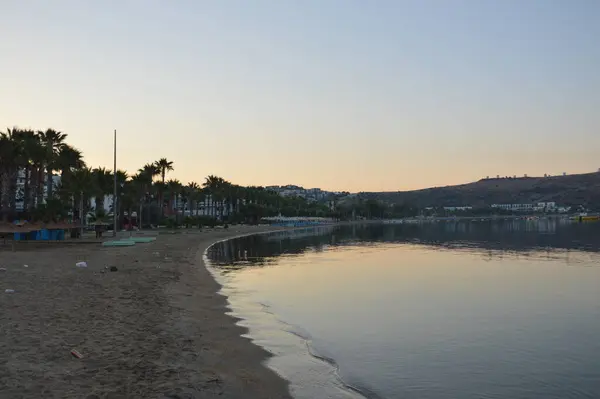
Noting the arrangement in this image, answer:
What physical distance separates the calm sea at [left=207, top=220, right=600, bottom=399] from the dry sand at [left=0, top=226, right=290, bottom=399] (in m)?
1.27

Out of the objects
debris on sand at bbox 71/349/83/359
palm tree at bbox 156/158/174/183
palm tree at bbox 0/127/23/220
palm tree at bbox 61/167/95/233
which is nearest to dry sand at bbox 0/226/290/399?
debris on sand at bbox 71/349/83/359

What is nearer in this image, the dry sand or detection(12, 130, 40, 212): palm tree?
the dry sand

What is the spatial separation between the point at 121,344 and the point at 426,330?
10.9 metres

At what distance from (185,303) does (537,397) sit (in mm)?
13727

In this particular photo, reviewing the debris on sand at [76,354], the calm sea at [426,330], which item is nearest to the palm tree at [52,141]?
the calm sea at [426,330]

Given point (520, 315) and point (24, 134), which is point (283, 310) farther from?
point (24, 134)

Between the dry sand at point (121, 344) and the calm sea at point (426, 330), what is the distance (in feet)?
4.15

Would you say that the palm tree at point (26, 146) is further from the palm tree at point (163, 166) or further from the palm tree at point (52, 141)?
the palm tree at point (163, 166)

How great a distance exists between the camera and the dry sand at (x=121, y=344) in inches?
384

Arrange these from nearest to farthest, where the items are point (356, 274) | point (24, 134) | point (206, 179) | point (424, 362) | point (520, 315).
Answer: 1. point (424, 362)
2. point (520, 315)
3. point (356, 274)
4. point (24, 134)
5. point (206, 179)

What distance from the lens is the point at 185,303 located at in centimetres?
2056

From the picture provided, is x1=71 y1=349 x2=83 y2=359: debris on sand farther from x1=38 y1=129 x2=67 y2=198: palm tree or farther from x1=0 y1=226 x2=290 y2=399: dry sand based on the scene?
x1=38 y1=129 x2=67 y2=198: palm tree

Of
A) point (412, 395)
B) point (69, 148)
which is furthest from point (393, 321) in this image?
point (69, 148)

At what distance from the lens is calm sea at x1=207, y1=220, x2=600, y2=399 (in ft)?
40.3
